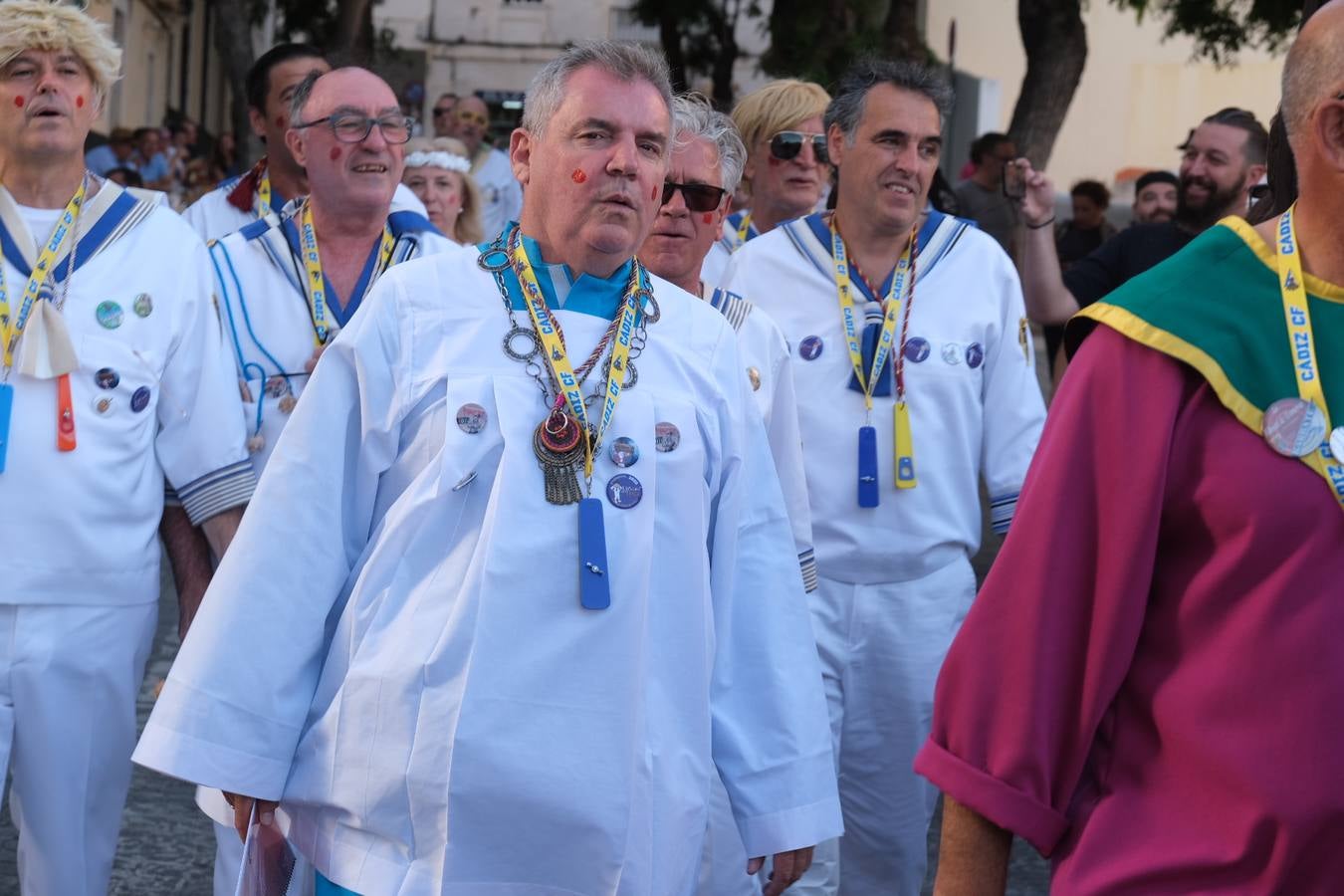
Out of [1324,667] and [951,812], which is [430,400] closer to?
[951,812]

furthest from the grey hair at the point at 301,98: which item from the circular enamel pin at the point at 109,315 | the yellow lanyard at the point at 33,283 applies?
the circular enamel pin at the point at 109,315

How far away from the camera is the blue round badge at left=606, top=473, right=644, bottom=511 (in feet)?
11.1

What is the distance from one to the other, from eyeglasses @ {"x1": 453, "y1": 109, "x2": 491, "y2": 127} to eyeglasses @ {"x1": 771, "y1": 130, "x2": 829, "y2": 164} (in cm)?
527

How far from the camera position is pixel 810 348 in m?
5.36

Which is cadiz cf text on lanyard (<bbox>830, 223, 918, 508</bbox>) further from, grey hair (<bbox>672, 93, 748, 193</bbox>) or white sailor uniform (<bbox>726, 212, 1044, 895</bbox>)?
grey hair (<bbox>672, 93, 748, 193</bbox>)

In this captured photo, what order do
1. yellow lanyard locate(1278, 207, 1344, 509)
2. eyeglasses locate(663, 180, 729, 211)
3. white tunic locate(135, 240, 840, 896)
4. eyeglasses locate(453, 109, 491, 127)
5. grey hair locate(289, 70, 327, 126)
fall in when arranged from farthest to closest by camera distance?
1. eyeglasses locate(453, 109, 491, 127)
2. grey hair locate(289, 70, 327, 126)
3. eyeglasses locate(663, 180, 729, 211)
4. white tunic locate(135, 240, 840, 896)
5. yellow lanyard locate(1278, 207, 1344, 509)

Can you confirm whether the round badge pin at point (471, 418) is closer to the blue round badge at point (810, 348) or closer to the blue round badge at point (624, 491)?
the blue round badge at point (624, 491)

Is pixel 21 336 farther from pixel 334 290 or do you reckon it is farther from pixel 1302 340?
pixel 1302 340

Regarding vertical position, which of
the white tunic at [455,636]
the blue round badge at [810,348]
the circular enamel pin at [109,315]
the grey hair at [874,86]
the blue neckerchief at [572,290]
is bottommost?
the white tunic at [455,636]

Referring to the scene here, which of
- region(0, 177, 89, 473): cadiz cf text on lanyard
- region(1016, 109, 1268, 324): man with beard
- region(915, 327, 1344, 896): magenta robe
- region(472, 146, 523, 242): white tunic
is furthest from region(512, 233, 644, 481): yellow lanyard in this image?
region(472, 146, 523, 242): white tunic

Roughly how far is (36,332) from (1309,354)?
122 inches

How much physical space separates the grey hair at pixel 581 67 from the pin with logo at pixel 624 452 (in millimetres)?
668

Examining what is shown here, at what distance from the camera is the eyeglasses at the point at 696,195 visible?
16.2 feet

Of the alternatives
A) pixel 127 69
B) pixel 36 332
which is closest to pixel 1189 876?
pixel 36 332
